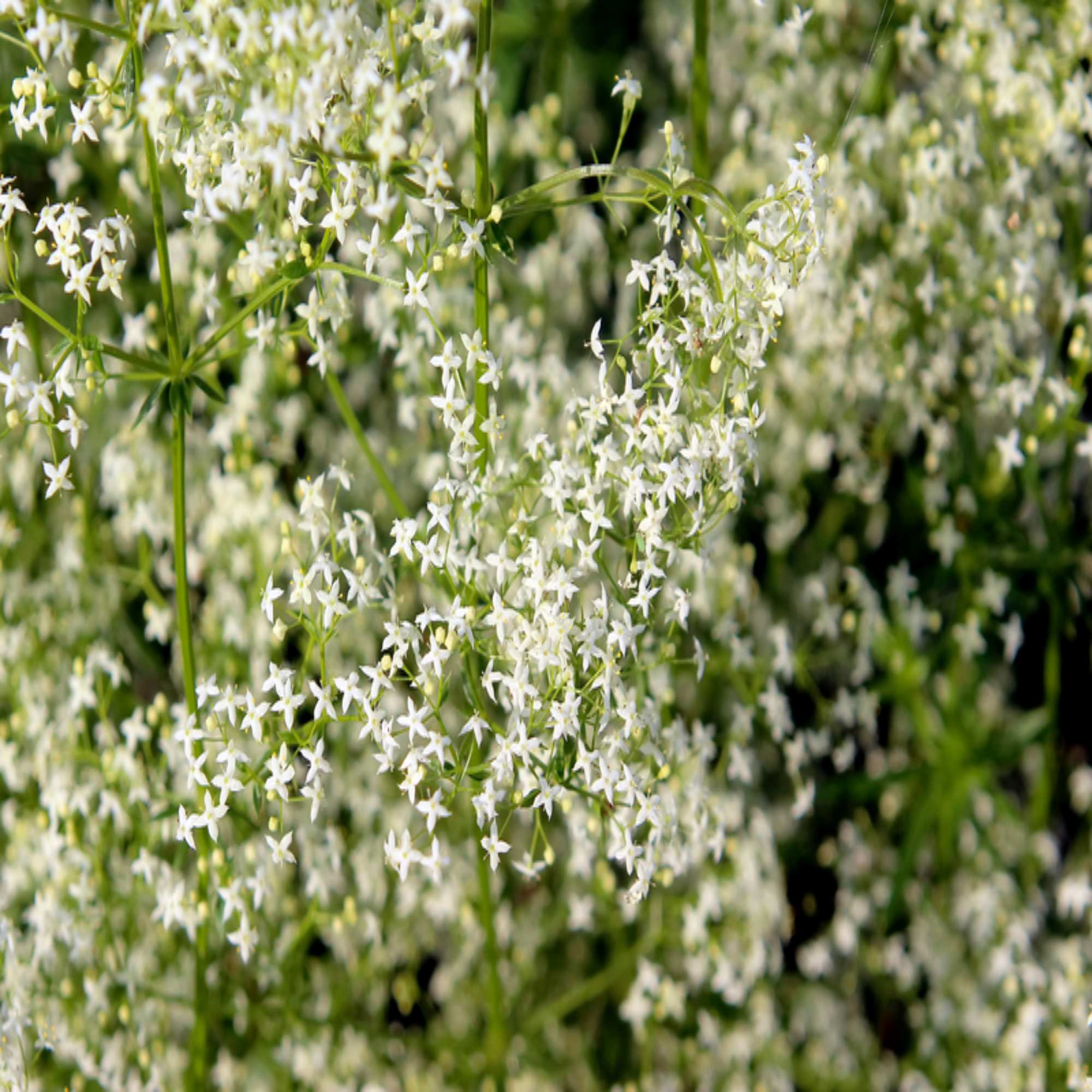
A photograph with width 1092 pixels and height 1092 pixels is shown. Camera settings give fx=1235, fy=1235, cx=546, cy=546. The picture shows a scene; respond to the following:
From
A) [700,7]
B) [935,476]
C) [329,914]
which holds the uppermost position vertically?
[700,7]

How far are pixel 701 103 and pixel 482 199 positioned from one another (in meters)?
0.56

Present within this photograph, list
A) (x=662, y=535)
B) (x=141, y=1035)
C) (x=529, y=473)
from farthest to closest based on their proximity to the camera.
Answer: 1. (x=141, y=1035)
2. (x=529, y=473)
3. (x=662, y=535)

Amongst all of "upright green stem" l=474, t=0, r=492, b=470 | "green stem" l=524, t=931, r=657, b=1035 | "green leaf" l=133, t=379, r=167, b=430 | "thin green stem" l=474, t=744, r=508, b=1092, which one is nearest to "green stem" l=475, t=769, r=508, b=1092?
"thin green stem" l=474, t=744, r=508, b=1092

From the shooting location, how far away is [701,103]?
1597mm

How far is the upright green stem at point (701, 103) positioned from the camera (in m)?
1.57

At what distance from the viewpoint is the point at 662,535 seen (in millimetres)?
1244

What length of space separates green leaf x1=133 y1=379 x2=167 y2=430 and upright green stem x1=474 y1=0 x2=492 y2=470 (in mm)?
307

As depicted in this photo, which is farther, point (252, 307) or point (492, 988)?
point (492, 988)

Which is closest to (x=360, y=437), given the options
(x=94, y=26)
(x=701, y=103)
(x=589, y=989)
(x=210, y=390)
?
(x=210, y=390)

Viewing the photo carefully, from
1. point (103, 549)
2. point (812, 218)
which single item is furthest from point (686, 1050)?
point (812, 218)

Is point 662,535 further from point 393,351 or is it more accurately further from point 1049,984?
point 1049,984

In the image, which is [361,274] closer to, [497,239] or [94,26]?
[497,239]

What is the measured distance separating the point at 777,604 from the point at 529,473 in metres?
0.76

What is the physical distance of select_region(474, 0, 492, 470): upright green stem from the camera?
110 cm
